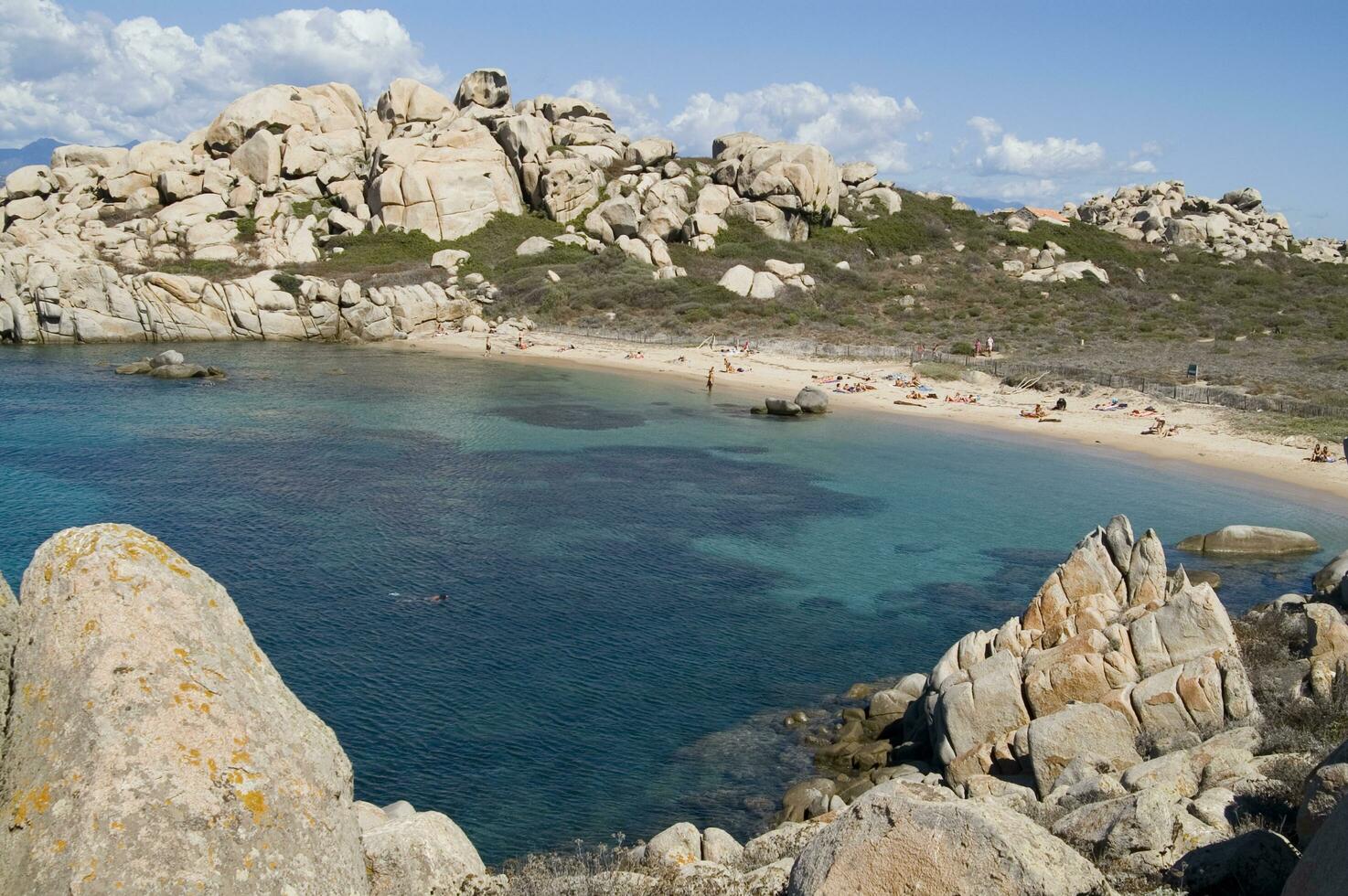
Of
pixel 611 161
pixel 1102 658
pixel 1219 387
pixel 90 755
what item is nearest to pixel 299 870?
pixel 90 755

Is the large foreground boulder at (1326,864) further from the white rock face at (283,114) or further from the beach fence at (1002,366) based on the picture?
the white rock face at (283,114)

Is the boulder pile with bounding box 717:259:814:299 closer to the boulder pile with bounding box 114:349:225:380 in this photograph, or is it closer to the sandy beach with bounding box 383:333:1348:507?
the sandy beach with bounding box 383:333:1348:507

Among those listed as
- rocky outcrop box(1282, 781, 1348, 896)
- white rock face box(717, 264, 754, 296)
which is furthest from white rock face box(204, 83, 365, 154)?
rocky outcrop box(1282, 781, 1348, 896)

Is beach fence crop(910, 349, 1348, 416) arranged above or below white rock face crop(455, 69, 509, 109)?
below

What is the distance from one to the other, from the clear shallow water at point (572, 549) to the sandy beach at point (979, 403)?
2770mm

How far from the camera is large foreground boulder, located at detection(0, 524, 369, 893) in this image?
5.52 metres

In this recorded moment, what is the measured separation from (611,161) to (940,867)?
105006mm

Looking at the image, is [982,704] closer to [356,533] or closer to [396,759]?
[396,759]

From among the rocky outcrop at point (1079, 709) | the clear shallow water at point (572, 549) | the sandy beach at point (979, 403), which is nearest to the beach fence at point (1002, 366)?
the sandy beach at point (979, 403)

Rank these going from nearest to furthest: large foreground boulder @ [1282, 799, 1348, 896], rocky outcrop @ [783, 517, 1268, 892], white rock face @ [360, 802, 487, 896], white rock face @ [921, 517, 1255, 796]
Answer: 1. large foreground boulder @ [1282, 799, 1348, 896]
2. white rock face @ [360, 802, 487, 896]
3. rocky outcrop @ [783, 517, 1268, 892]
4. white rock face @ [921, 517, 1255, 796]

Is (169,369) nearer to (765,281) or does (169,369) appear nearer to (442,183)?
(442,183)

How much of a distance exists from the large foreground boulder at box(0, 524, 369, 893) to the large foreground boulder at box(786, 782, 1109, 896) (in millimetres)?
3574

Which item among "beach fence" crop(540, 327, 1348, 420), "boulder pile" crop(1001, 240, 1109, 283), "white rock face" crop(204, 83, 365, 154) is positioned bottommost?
"beach fence" crop(540, 327, 1348, 420)

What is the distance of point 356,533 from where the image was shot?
3086 centimetres
